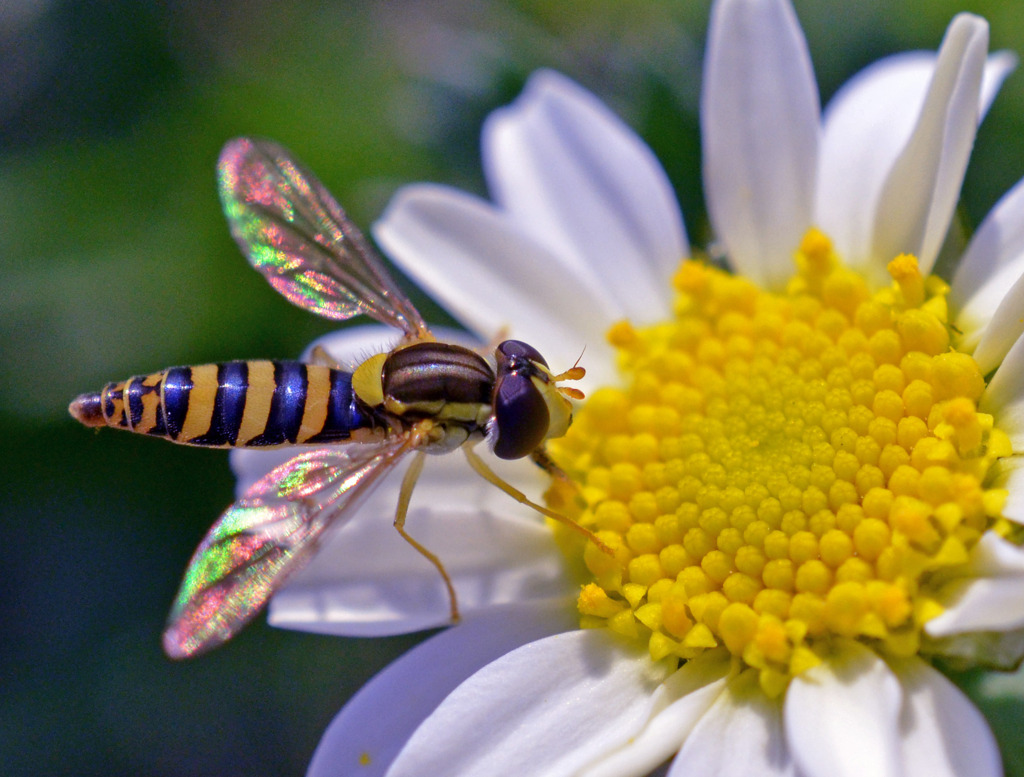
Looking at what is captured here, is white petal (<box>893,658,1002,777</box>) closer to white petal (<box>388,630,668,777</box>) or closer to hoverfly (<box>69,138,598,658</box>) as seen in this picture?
white petal (<box>388,630,668,777</box>)

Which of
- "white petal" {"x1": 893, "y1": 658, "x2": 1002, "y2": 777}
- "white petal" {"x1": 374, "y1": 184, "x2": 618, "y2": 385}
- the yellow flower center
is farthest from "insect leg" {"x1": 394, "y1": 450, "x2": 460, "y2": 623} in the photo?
"white petal" {"x1": 893, "y1": 658, "x2": 1002, "y2": 777}

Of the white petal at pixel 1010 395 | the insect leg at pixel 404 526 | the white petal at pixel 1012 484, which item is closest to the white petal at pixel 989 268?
the white petal at pixel 1010 395

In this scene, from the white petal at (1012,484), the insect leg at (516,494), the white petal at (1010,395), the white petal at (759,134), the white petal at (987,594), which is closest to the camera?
the white petal at (987,594)

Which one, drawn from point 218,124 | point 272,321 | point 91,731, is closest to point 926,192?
point 272,321

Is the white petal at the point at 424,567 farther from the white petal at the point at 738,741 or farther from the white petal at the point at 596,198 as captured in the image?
the white petal at the point at 596,198

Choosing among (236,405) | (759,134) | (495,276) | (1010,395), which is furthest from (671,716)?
(759,134)

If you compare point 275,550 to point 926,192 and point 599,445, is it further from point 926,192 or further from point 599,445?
point 926,192
